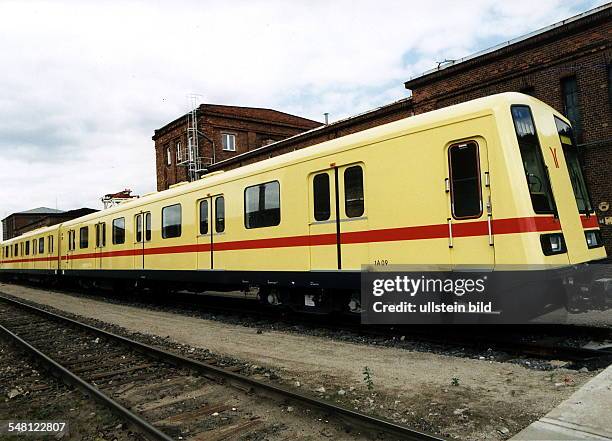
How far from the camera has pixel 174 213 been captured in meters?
12.6

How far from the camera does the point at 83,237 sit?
19.1m

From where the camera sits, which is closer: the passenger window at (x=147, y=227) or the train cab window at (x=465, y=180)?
the train cab window at (x=465, y=180)

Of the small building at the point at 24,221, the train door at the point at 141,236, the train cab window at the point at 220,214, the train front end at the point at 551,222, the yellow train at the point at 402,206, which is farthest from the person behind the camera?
the small building at the point at 24,221

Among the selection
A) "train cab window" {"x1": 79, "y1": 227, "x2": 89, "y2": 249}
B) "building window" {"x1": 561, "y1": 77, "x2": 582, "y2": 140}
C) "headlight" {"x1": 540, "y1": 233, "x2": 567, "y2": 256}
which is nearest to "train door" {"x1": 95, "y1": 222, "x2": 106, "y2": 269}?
"train cab window" {"x1": 79, "y1": 227, "x2": 89, "y2": 249}

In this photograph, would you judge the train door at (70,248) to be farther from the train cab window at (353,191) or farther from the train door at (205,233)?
the train cab window at (353,191)

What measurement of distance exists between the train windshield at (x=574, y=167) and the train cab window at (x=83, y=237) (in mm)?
16567

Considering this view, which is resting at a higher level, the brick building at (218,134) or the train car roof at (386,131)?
the brick building at (218,134)

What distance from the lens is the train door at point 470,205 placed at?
20.5 ft

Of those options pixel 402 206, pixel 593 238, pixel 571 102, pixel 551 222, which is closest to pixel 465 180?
pixel 402 206

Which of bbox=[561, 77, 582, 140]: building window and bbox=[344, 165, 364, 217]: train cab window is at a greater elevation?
bbox=[561, 77, 582, 140]: building window

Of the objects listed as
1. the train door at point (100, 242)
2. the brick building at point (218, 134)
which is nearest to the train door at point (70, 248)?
the train door at point (100, 242)

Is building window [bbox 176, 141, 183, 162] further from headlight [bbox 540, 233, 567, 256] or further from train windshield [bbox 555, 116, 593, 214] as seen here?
headlight [bbox 540, 233, 567, 256]

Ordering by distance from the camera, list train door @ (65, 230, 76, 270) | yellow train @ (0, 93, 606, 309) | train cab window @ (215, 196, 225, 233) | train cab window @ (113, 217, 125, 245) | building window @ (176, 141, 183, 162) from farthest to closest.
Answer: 1. building window @ (176, 141, 183, 162)
2. train door @ (65, 230, 76, 270)
3. train cab window @ (113, 217, 125, 245)
4. train cab window @ (215, 196, 225, 233)
5. yellow train @ (0, 93, 606, 309)

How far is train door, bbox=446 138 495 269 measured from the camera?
6242mm
